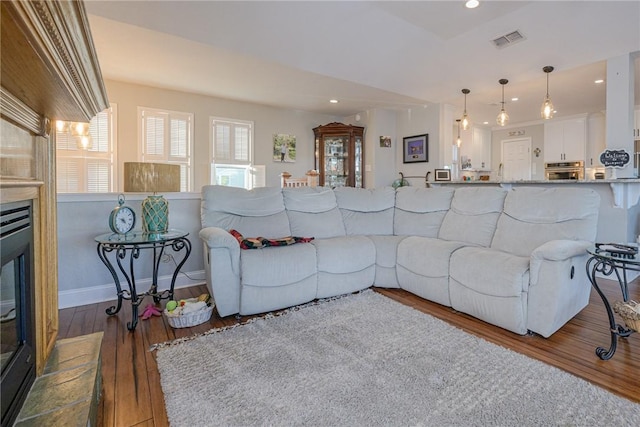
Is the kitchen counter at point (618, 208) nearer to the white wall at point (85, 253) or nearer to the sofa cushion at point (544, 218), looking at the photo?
the sofa cushion at point (544, 218)

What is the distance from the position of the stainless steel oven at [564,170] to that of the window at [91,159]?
28.2 ft

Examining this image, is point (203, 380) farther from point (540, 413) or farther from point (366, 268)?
point (366, 268)

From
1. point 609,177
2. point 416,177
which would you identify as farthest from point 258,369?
point 416,177

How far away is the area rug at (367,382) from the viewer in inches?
53.5

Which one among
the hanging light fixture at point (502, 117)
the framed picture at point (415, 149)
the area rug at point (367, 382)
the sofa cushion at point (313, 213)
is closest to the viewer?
the area rug at point (367, 382)

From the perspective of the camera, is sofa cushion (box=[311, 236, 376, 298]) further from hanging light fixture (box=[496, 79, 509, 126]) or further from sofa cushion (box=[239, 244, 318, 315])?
hanging light fixture (box=[496, 79, 509, 126])

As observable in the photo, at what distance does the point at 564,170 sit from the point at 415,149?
149 inches

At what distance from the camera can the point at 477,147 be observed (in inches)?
319

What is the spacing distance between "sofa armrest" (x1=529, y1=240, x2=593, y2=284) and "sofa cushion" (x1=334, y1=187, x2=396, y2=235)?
158 cm

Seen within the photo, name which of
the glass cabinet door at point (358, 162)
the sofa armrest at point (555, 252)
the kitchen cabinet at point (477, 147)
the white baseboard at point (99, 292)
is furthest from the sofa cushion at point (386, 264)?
the kitchen cabinet at point (477, 147)

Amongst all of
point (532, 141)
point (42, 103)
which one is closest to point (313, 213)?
point (42, 103)

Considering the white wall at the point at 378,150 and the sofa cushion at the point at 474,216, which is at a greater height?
the white wall at the point at 378,150

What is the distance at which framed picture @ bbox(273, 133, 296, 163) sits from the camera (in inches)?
244

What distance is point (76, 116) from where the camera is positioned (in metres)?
1.43
